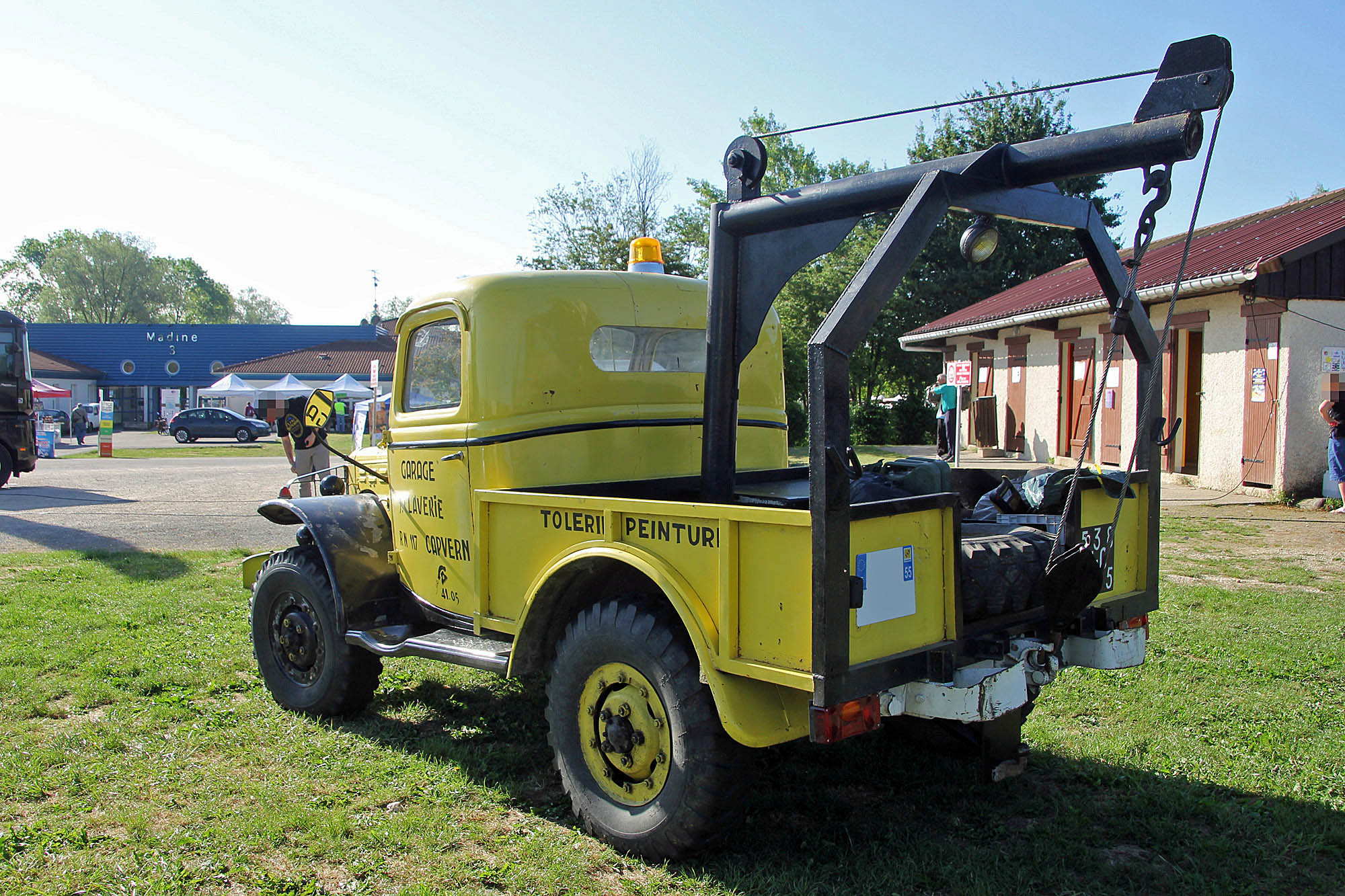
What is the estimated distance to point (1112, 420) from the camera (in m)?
16.1

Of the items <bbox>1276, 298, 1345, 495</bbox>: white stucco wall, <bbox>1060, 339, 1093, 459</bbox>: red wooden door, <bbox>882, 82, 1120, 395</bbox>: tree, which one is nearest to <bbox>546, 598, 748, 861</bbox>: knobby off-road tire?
<bbox>1276, 298, 1345, 495</bbox>: white stucco wall

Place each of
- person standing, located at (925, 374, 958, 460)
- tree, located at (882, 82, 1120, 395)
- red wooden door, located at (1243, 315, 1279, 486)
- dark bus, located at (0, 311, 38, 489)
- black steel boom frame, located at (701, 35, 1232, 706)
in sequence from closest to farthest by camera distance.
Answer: black steel boom frame, located at (701, 35, 1232, 706) < red wooden door, located at (1243, 315, 1279, 486) < dark bus, located at (0, 311, 38, 489) < person standing, located at (925, 374, 958, 460) < tree, located at (882, 82, 1120, 395)

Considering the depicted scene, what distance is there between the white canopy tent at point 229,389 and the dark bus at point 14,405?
23.7 metres

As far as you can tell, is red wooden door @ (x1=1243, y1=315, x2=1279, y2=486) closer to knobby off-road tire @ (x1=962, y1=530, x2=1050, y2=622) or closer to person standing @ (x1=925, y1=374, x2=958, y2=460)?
person standing @ (x1=925, y1=374, x2=958, y2=460)

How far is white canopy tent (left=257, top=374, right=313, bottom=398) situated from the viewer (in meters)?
41.4

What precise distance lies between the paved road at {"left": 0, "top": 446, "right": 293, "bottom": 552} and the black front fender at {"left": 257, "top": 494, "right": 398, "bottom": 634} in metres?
6.05

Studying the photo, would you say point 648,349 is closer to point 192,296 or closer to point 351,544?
point 351,544

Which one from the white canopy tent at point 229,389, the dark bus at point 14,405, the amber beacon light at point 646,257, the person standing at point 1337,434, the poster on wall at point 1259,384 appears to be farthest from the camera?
the white canopy tent at point 229,389

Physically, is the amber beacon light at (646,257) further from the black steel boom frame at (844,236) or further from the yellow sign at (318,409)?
the yellow sign at (318,409)

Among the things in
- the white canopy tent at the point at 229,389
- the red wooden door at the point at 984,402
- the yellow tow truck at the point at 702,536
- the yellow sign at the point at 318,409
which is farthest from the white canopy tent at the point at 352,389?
the yellow tow truck at the point at 702,536

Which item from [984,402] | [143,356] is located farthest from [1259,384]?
[143,356]

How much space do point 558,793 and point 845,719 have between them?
1627mm

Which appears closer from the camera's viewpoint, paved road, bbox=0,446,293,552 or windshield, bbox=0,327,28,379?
paved road, bbox=0,446,293,552

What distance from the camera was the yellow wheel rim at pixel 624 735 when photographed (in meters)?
3.19
